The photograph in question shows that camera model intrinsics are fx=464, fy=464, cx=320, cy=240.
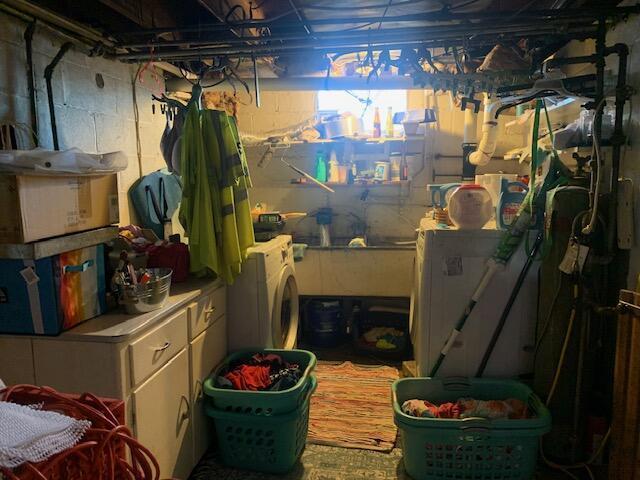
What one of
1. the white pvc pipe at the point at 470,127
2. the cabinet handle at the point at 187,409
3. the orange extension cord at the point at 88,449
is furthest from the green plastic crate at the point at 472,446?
the white pvc pipe at the point at 470,127

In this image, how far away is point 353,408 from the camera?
8.73ft

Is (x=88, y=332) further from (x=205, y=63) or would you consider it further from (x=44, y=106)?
(x=205, y=63)

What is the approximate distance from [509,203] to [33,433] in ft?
7.07

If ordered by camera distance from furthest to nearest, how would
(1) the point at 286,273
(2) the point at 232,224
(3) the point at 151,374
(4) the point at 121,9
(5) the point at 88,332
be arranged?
(1) the point at 286,273
(2) the point at 232,224
(4) the point at 121,9
(3) the point at 151,374
(5) the point at 88,332

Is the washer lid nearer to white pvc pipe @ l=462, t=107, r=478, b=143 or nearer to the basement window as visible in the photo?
the basement window

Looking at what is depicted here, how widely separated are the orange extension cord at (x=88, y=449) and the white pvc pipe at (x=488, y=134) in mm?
2847

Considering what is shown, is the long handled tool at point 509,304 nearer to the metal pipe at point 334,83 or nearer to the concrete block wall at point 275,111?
the metal pipe at point 334,83

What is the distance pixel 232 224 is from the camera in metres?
2.17

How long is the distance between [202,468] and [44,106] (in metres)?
1.82

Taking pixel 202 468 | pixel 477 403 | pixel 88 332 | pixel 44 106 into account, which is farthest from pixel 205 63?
pixel 477 403

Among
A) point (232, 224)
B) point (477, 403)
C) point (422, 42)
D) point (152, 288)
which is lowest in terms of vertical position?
point (477, 403)

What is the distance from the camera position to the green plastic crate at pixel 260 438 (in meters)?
1.97

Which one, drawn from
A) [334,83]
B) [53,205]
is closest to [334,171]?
[334,83]

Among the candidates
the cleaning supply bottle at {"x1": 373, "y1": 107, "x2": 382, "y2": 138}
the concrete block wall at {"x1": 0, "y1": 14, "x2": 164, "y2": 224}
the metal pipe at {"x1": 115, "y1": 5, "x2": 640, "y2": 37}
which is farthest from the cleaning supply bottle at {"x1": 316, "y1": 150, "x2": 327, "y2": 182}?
the metal pipe at {"x1": 115, "y1": 5, "x2": 640, "y2": 37}
